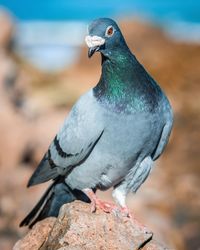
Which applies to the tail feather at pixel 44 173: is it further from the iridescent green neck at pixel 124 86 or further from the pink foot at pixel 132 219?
the iridescent green neck at pixel 124 86

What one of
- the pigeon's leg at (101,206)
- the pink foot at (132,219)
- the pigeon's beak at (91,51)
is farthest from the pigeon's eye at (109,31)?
the pink foot at (132,219)

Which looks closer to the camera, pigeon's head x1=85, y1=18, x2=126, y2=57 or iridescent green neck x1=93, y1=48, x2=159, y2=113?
pigeon's head x1=85, y1=18, x2=126, y2=57

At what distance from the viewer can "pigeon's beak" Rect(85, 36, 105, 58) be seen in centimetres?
726

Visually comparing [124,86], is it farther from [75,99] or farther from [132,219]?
[75,99]

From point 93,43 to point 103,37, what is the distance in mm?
162

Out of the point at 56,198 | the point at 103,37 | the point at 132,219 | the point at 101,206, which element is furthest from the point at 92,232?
the point at 103,37

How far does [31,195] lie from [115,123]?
6.02 meters

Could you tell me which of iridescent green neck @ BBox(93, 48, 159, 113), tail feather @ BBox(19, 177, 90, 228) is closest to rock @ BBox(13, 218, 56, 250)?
tail feather @ BBox(19, 177, 90, 228)

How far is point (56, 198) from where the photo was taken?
8.36m

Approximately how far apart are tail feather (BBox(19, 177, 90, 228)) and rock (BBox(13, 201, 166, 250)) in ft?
2.15

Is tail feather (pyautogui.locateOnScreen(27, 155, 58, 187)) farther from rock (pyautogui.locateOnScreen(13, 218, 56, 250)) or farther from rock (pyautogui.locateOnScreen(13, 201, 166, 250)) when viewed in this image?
rock (pyautogui.locateOnScreen(13, 201, 166, 250))

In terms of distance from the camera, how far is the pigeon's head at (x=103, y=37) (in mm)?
7293

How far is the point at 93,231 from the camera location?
7273 millimetres

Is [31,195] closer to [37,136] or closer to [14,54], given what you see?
[37,136]
